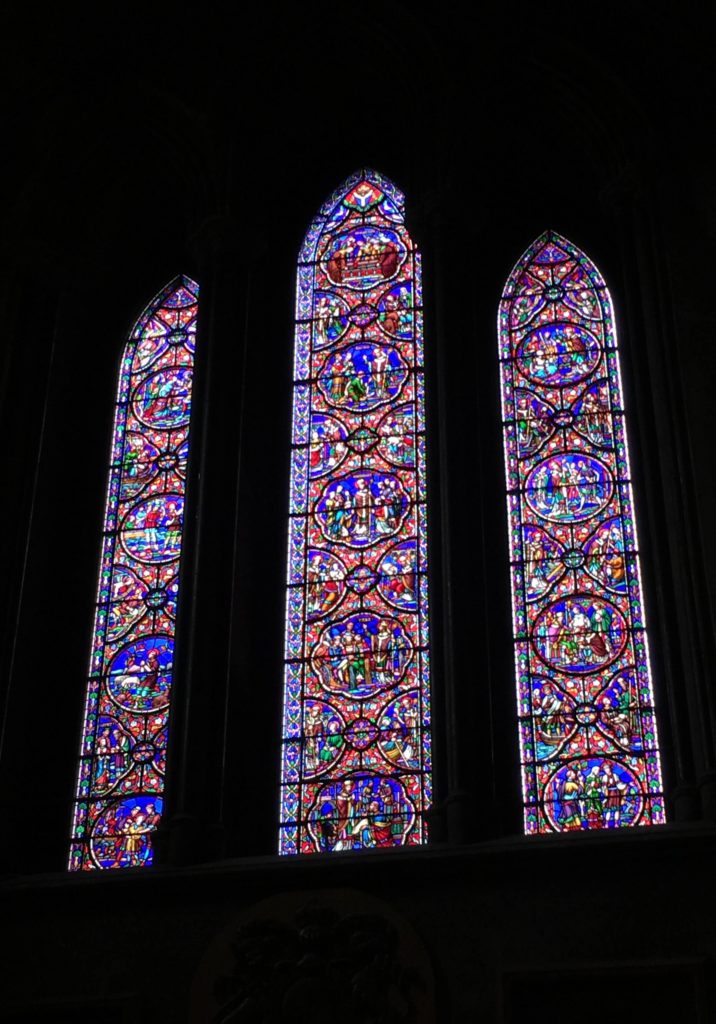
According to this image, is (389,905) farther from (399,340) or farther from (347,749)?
(399,340)

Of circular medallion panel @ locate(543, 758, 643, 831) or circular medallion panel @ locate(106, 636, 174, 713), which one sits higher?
circular medallion panel @ locate(106, 636, 174, 713)

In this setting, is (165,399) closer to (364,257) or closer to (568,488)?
(364,257)

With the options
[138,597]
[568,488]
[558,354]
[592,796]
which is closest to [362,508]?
[568,488]

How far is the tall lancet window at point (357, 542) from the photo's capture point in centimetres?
864

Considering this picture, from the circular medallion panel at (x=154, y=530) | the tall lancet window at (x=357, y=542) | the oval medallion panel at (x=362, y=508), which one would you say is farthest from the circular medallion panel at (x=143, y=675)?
the oval medallion panel at (x=362, y=508)

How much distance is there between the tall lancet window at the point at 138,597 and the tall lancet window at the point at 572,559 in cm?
200

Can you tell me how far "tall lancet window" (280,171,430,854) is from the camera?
28.3ft

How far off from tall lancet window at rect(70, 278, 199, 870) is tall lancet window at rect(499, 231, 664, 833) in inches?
78.8

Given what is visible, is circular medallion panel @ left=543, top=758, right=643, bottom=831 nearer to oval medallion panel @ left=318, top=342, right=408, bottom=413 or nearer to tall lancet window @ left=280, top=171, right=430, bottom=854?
tall lancet window @ left=280, top=171, right=430, bottom=854

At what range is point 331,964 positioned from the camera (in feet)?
24.8

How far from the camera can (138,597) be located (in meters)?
9.61

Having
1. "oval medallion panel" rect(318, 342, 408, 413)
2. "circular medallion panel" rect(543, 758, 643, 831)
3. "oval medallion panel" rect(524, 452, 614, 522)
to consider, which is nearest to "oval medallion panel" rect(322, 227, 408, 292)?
"oval medallion panel" rect(318, 342, 408, 413)

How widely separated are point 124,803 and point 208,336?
2.82 meters

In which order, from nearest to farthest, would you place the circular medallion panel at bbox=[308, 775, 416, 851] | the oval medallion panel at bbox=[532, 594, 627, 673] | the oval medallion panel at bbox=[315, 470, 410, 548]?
the circular medallion panel at bbox=[308, 775, 416, 851], the oval medallion panel at bbox=[532, 594, 627, 673], the oval medallion panel at bbox=[315, 470, 410, 548]
